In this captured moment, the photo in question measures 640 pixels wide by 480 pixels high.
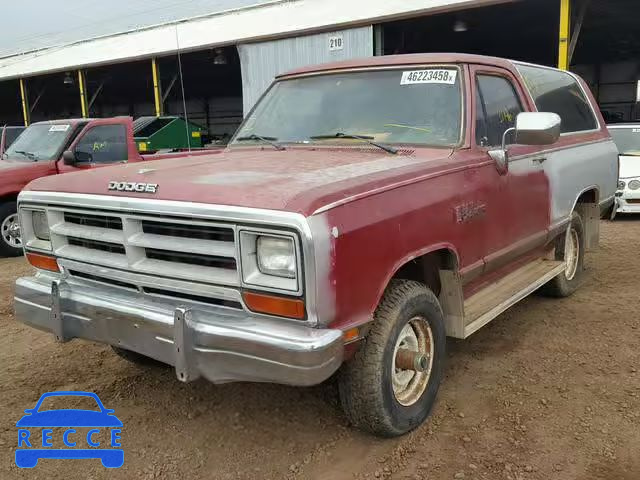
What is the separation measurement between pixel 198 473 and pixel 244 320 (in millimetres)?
815

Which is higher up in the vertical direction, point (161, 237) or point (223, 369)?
point (161, 237)

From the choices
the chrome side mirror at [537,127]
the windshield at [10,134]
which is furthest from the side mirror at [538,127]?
the windshield at [10,134]

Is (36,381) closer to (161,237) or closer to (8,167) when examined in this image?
(161,237)

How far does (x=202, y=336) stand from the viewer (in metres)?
2.46

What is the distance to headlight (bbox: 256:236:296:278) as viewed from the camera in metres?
2.35

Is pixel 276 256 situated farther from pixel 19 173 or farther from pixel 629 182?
pixel 629 182

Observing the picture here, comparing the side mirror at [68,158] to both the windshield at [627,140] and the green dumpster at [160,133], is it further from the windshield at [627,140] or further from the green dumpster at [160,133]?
the windshield at [627,140]

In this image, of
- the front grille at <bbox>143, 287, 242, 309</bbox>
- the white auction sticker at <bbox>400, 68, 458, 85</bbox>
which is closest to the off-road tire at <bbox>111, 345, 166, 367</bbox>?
the front grille at <bbox>143, 287, 242, 309</bbox>

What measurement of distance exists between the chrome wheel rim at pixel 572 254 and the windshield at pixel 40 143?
21.6 feet

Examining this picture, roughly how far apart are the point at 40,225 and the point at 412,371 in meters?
2.22

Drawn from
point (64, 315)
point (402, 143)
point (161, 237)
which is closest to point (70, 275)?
point (64, 315)

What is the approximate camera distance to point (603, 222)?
928 cm

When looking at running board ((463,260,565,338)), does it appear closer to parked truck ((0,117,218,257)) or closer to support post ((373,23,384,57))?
parked truck ((0,117,218,257))

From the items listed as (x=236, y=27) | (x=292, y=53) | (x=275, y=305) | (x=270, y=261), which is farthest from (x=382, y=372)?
(x=236, y=27)
